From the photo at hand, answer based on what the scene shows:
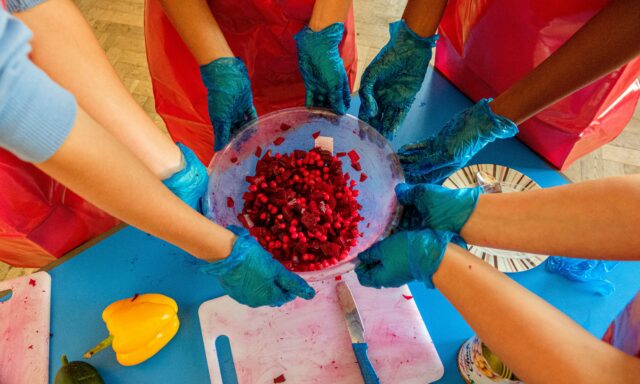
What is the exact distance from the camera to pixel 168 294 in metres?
1.21

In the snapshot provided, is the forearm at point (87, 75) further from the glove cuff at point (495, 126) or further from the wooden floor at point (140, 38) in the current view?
the wooden floor at point (140, 38)

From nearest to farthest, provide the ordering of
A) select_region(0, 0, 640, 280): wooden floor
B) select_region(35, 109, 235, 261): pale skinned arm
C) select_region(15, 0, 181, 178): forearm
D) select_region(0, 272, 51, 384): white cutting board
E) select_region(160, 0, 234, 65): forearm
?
select_region(35, 109, 235, 261): pale skinned arm, select_region(15, 0, 181, 178): forearm, select_region(0, 272, 51, 384): white cutting board, select_region(160, 0, 234, 65): forearm, select_region(0, 0, 640, 280): wooden floor

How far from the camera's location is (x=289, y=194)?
3.85ft

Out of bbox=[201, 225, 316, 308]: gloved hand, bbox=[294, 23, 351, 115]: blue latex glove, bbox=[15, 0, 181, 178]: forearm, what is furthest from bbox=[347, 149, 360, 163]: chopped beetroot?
bbox=[15, 0, 181, 178]: forearm

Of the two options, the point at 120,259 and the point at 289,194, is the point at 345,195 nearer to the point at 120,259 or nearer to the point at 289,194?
the point at 289,194

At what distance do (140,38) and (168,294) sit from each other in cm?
218

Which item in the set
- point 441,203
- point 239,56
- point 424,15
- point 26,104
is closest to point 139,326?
point 26,104

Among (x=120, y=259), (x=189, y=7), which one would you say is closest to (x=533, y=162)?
(x=189, y=7)

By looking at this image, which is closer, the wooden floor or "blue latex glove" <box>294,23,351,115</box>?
"blue latex glove" <box>294,23,351,115</box>

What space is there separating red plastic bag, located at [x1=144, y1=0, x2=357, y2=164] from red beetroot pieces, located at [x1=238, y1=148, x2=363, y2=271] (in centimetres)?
47

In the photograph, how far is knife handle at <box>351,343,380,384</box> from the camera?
1.03 m

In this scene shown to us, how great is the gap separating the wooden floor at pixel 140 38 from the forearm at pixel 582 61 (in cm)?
125

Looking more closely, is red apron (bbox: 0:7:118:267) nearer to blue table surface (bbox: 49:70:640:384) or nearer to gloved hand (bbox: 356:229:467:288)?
blue table surface (bbox: 49:70:640:384)

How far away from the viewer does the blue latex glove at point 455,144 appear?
1183mm
